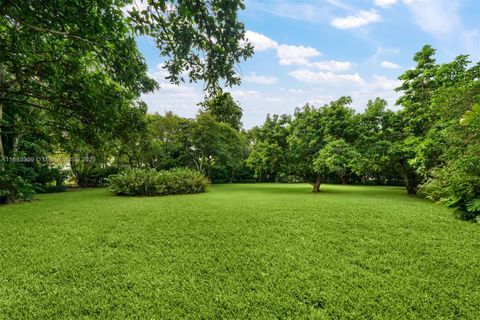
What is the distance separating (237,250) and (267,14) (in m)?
2.85

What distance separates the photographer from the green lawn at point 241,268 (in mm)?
1815

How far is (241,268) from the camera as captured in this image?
2432 millimetres

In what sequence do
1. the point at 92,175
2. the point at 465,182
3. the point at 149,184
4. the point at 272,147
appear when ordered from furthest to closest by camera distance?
the point at 92,175, the point at 272,147, the point at 149,184, the point at 465,182

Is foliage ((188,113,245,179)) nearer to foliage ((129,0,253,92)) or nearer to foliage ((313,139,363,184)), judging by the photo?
foliage ((313,139,363,184))

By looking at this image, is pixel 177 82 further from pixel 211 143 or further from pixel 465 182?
pixel 211 143

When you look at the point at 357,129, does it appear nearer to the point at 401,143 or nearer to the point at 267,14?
the point at 401,143

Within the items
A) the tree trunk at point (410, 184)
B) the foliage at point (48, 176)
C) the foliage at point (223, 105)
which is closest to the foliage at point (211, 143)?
the foliage at point (48, 176)

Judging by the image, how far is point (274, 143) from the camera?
11.4 m

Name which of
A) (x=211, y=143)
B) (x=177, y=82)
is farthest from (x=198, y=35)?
(x=211, y=143)

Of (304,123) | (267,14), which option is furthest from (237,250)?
(304,123)

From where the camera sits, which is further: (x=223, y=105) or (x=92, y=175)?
(x=92, y=175)

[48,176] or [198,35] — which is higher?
[198,35]

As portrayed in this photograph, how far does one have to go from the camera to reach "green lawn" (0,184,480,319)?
1.82 m

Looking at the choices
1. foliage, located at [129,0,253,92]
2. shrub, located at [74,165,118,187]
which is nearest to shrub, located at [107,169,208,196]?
shrub, located at [74,165,118,187]
